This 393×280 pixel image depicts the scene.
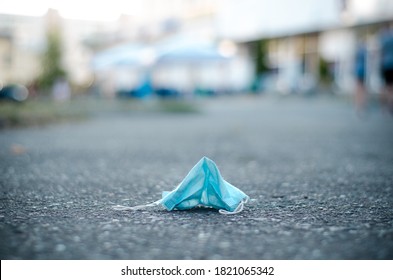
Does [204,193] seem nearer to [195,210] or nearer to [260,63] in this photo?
[195,210]

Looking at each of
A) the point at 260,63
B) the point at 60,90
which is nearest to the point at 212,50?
the point at 60,90

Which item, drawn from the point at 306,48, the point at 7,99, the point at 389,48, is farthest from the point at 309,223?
the point at 306,48

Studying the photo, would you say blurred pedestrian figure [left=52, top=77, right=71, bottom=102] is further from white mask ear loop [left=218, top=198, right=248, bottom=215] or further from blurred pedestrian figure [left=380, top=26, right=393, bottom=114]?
white mask ear loop [left=218, top=198, right=248, bottom=215]

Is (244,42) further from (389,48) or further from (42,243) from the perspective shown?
(42,243)

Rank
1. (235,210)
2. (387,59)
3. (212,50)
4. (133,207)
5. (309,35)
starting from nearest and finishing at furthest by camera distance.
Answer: (235,210) → (133,207) → (387,59) → (212,50) → (309,35)

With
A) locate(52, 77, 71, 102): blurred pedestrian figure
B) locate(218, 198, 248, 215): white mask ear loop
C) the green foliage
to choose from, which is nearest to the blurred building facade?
locate(52, 77, 71, 102): blurred pedestrian figure

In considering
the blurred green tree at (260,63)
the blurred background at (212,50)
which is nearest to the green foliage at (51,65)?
the blurred background at (212,50)
